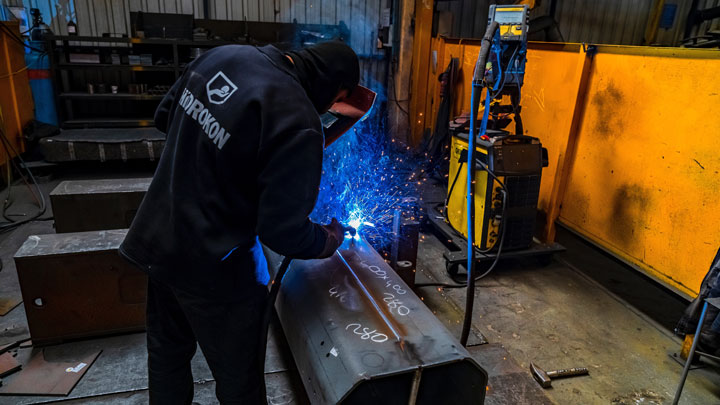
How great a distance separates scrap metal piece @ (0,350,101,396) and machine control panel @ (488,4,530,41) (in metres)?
3.57

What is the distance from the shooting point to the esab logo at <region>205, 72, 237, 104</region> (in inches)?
58.1

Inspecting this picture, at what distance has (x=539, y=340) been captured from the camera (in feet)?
10.1

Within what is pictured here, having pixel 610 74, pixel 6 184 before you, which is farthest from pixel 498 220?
pixel 6 184

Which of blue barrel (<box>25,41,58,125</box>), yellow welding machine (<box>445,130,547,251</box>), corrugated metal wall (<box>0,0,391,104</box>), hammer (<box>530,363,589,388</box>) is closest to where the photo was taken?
hammer (<box>530,363,589,388</box>)

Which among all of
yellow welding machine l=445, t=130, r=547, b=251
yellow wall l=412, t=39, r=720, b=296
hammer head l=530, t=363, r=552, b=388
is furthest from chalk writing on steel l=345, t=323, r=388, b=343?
yellow wall l=412, t=39, r=720, b=296

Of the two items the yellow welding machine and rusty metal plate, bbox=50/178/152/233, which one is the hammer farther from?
rusty metal plate, bbox=50/178/152/233

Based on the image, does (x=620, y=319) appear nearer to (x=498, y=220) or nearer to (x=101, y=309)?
(x=498, y=220)

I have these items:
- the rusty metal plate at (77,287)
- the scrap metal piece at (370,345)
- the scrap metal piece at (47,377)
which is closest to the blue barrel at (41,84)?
Answer: the rusty metal plate at (77,287)

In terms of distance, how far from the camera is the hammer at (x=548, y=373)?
263 centimetres

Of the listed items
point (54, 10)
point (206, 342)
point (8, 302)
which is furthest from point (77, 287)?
point (54, 10)

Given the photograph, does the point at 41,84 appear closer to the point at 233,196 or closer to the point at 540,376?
the point at 233,196

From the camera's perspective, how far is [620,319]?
3357mm

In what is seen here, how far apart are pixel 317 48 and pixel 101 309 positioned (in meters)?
2.11

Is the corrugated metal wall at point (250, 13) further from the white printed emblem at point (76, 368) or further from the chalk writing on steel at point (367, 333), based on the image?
the chalk writing on steel at point (367, 333)
